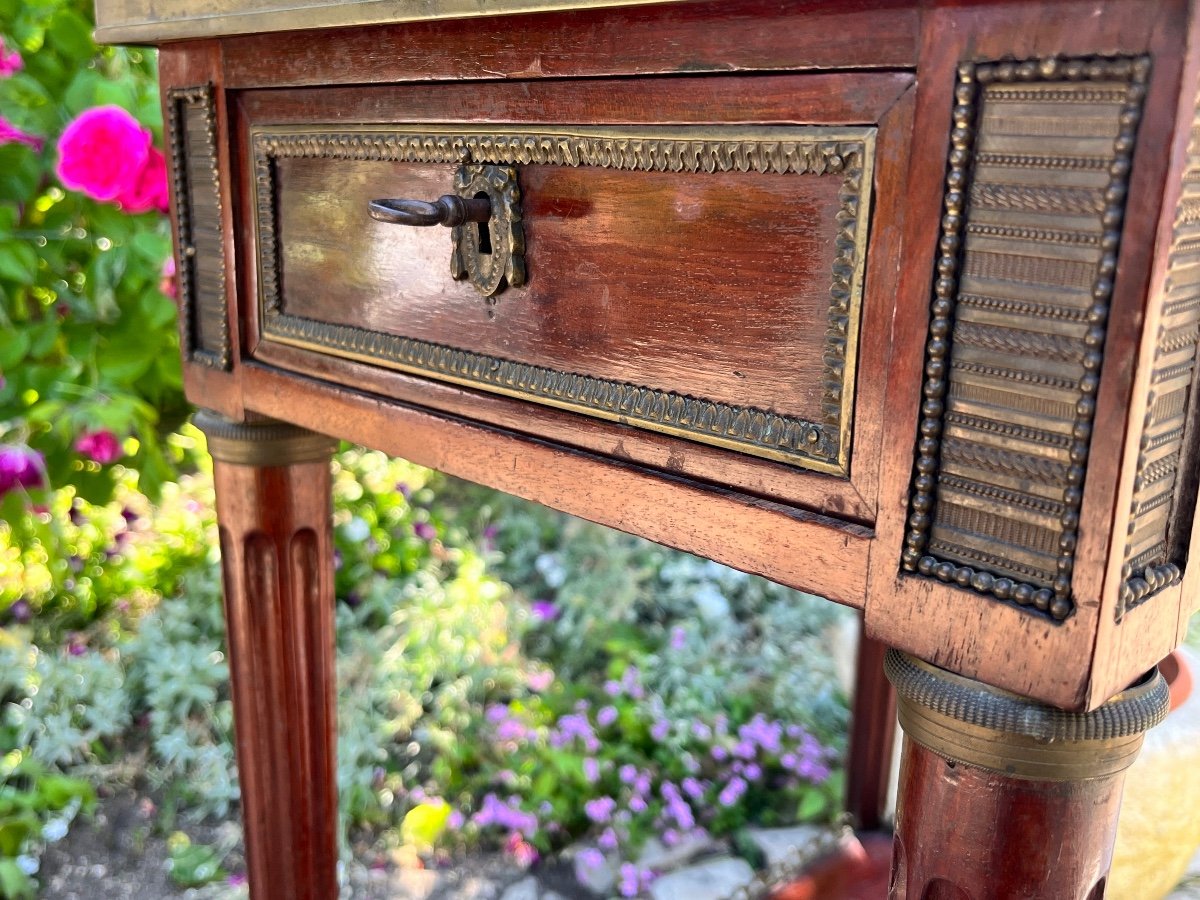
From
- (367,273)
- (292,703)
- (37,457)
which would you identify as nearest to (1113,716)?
(367,273)

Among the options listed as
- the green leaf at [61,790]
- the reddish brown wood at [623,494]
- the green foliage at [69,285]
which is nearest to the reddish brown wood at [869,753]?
the reddish brown wood at [623,494]

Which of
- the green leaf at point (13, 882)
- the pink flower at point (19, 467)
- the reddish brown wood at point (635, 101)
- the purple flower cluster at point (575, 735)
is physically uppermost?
the reddish brown wood at point (635, 101)

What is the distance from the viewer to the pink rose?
123 cm

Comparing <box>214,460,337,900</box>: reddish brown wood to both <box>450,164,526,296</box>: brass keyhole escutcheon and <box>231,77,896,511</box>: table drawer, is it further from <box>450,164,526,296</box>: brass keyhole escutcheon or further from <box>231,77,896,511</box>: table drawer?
<box>450,164,526,296</box>: brass keyhole escutcheon

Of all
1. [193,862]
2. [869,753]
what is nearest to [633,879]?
[869,753]

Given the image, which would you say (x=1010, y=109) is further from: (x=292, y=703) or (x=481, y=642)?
(x=481, y=642)

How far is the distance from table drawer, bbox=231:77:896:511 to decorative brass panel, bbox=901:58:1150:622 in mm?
48

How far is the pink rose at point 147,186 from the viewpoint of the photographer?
123 cm

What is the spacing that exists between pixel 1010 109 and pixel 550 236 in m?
0.27

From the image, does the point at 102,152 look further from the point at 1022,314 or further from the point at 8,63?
the point at 1022,314

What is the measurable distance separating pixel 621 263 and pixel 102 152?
0.92 meters

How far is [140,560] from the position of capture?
210 centimetres

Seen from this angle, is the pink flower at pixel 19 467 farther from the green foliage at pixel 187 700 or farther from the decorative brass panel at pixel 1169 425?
the decorative brass panel at pixel 1169 425

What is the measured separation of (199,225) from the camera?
0.87 metres
